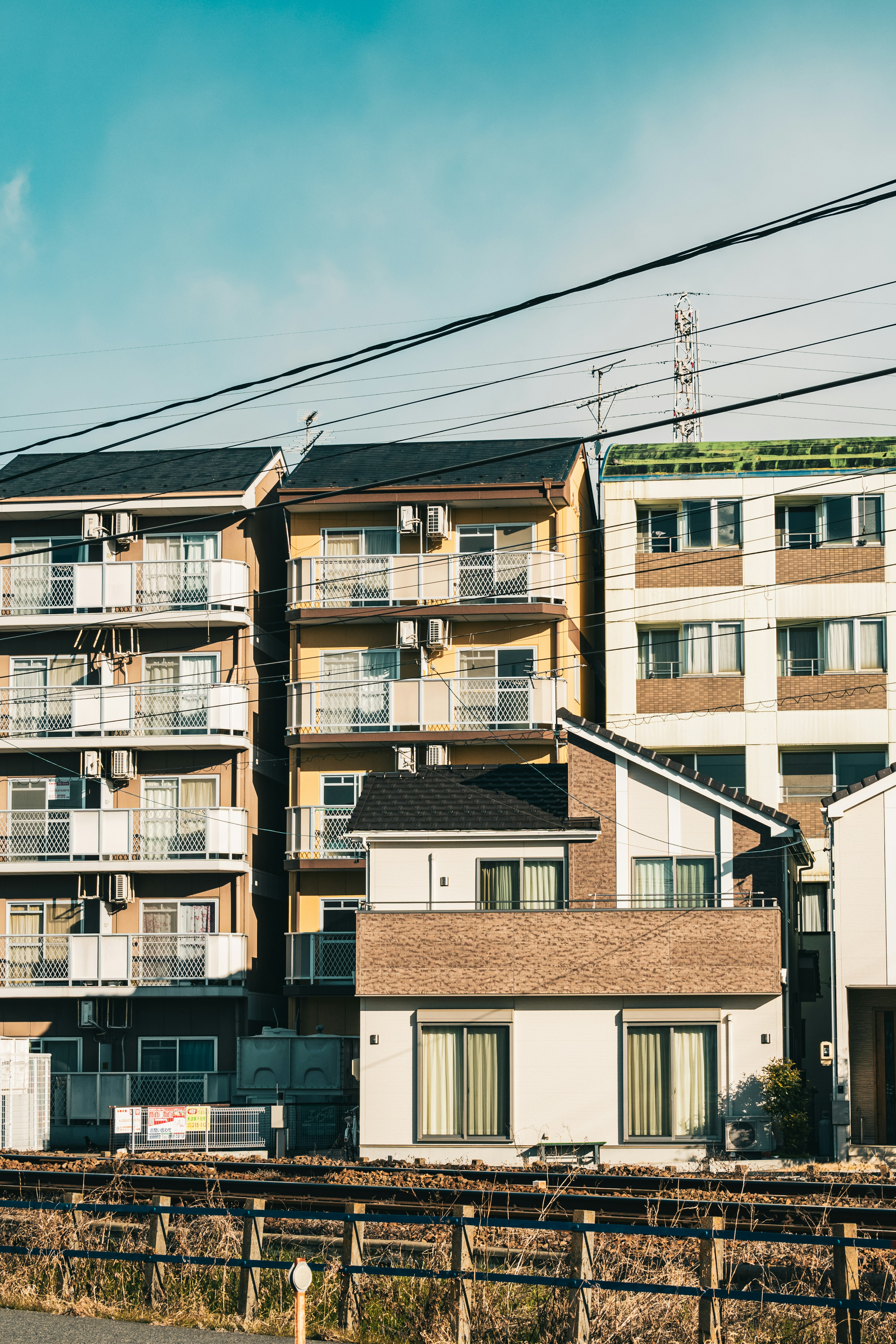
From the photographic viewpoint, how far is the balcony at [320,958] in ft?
131

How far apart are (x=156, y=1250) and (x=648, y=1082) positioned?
14.4 m

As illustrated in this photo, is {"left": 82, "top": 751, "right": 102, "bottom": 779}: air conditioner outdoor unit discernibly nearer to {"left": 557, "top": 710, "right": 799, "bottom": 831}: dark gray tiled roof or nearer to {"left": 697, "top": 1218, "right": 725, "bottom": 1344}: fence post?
{"left": 557, "top": 710, "right": 799, "bottom": 831}: dark gray tiled roof

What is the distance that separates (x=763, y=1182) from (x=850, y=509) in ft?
81.5

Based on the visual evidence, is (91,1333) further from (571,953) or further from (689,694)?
(689,694)

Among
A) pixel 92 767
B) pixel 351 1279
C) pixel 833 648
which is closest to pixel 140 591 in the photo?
pixel 92 767

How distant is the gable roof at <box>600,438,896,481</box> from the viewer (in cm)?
4203

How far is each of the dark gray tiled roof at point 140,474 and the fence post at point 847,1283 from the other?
106ft

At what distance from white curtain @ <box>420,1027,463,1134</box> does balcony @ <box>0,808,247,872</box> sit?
1321cm

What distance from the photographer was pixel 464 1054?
28.4 metres

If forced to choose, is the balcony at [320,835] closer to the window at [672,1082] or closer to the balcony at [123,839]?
the balcony at [123,839]

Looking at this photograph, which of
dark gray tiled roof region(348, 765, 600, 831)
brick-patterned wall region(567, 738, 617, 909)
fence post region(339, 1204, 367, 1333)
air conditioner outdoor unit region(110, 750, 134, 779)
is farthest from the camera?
air conditioner outdoor unit region(110, 750, 134, 779)

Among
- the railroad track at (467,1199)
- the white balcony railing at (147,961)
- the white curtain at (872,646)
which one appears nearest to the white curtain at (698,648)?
the white curtain at (872,646)

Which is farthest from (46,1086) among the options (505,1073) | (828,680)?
(828,680)

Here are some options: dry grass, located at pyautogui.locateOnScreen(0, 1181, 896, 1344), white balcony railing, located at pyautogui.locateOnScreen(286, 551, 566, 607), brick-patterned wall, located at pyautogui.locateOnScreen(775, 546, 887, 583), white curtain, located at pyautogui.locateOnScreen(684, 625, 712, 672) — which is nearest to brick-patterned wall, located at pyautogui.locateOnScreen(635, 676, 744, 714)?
white curtain, located at pyautogui.locateOnScreen(684, 625, 712, 672)
